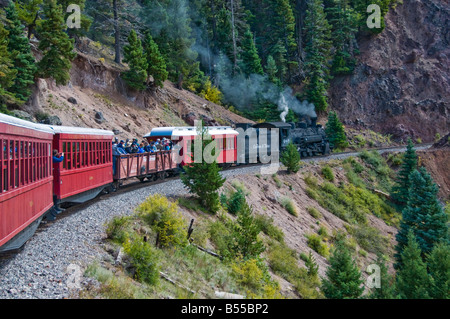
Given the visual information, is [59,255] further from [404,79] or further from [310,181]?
[404,79]

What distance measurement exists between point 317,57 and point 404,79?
1358 centimetres

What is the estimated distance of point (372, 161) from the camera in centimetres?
4050

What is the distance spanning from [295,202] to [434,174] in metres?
21.2

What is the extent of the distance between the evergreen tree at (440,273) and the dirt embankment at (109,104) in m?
22.4

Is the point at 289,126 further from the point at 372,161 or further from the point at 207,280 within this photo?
the point at 207,280

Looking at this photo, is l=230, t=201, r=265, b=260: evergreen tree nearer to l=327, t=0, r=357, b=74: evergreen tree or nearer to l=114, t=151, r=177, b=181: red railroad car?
l=114, t=151, r=177, b=181: red railroad car

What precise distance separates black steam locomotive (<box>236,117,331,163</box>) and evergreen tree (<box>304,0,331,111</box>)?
1888 centimetres

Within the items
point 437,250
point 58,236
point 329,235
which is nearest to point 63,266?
point 58,236

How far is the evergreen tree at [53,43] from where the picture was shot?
26.8m

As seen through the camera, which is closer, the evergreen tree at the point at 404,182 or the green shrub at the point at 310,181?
the green shrub at the point at 310,181

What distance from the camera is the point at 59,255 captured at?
30.6 feet

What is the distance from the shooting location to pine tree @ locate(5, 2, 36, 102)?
991 inches

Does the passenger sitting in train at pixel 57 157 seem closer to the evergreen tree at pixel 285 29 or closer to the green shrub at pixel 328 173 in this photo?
the green shrub at pixel 328 173

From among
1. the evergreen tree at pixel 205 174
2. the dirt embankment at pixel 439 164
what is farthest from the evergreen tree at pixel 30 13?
the dirt embankment at pixel 439 164
